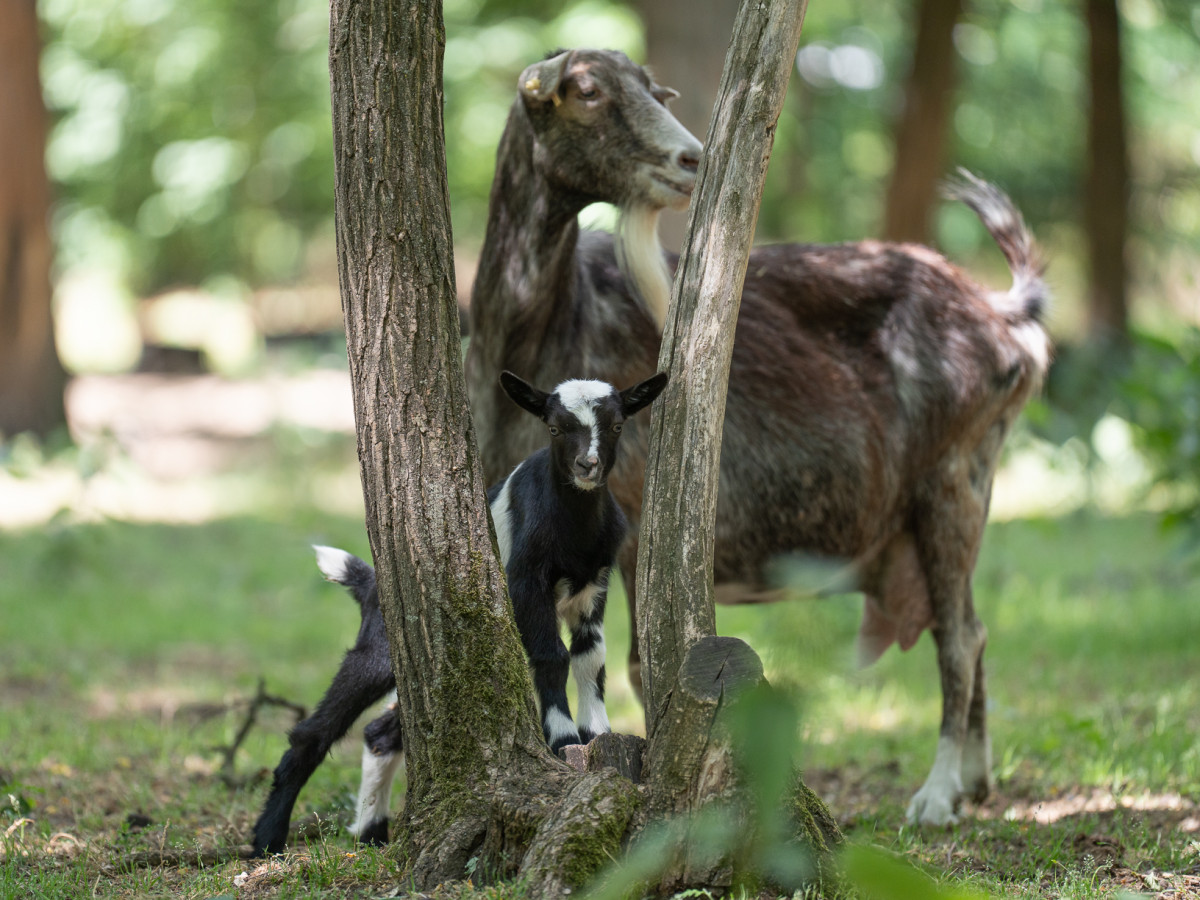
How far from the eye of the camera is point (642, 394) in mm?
3270

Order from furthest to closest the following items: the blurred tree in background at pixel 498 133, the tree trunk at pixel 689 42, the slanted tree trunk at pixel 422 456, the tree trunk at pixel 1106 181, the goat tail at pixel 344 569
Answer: the blurred tree in background at pixel 498 133
the tree trunk at pixel 1106 181
the tree trunk at pixel 689 42
the goat tail at pixel 344 569
the slanted tree trunk at pixel 422 456

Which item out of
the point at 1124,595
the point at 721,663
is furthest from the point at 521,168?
the point at 1124,595

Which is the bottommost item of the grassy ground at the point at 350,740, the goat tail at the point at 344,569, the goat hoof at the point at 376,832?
the grassy ground at the point at 350,740

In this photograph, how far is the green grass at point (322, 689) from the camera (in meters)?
3.30

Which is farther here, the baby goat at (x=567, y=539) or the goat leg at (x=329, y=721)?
the goat leg at (x=329, y=721)

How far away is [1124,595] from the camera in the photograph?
26.0ft

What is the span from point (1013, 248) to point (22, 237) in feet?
31.9

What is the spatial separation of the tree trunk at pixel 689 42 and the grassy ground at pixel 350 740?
375cm

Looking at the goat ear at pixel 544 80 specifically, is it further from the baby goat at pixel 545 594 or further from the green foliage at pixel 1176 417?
the green foliage at pixel 1176 417

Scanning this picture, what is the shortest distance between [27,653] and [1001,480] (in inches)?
375

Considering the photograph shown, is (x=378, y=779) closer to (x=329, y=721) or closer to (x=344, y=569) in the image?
(x=329, y=721)

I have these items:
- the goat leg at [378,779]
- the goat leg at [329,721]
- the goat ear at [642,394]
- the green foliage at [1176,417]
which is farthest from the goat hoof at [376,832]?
the green foliage at [1176,417]

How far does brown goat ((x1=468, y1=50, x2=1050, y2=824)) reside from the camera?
13.8ft

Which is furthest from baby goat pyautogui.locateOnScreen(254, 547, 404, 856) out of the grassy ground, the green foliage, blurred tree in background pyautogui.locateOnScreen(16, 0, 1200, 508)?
blurred tree in background pyautogui.locateOnScreen(16, 0, 1200, 508)
